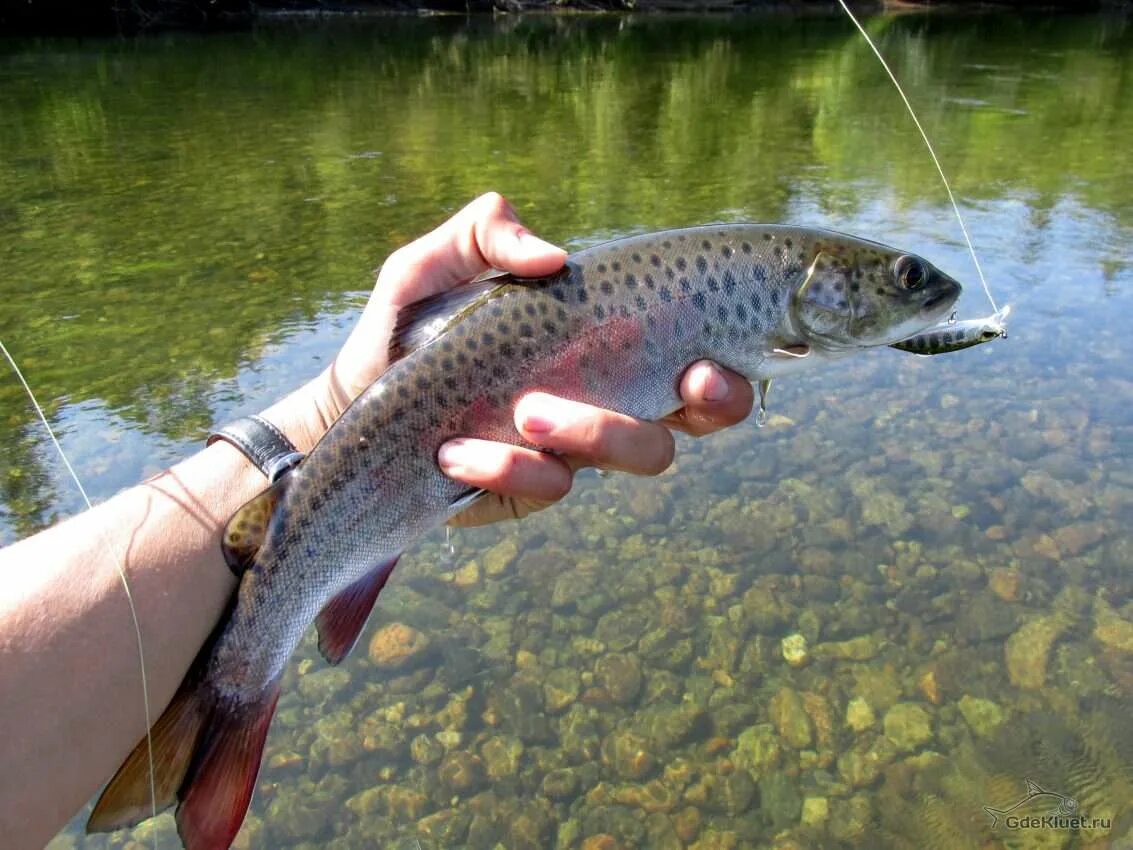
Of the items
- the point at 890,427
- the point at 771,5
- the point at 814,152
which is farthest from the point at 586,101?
the point at 771,5

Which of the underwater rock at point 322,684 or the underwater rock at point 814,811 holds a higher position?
the underwater rock at point 322,684

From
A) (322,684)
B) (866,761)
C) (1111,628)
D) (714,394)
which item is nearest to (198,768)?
(714,394)

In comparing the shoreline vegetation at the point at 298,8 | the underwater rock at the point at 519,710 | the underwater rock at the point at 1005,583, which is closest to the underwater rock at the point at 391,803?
the underwater rock at the point at 519,710

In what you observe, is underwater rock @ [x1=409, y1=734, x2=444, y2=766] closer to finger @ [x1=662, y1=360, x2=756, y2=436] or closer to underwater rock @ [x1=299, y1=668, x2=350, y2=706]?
underwater rock @ [x1=299, y1=668, x2=350, y2=706]

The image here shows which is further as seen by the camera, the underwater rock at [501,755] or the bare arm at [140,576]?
the underwater rock at [501,755]

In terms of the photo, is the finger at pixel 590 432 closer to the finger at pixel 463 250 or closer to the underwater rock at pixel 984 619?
the finger at pixel 463 250
